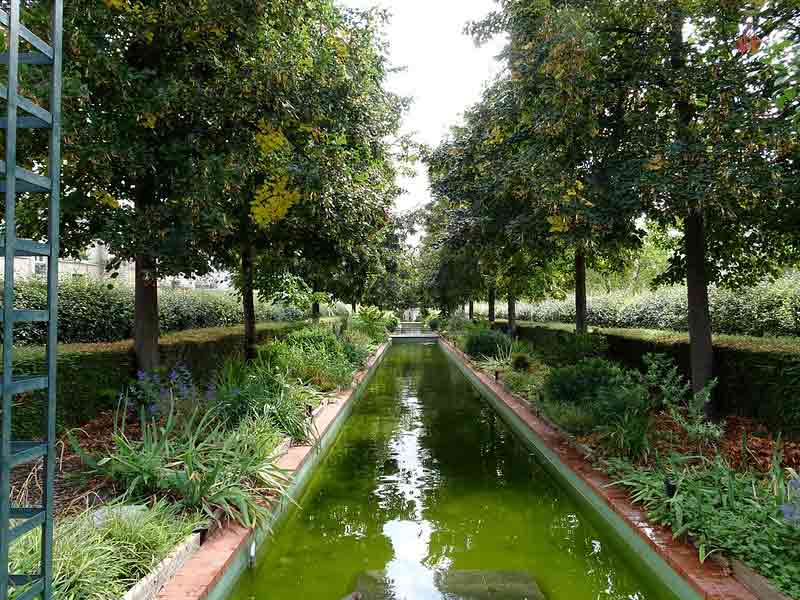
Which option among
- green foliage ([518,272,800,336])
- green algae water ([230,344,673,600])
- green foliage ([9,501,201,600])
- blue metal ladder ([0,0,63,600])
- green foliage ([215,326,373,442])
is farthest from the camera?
green foliage ([518,272,800,336])

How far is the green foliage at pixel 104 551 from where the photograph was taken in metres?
3.11

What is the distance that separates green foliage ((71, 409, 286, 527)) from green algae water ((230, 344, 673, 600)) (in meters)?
0.48

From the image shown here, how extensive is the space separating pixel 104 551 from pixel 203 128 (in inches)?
193

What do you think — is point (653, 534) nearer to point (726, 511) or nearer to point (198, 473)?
point (726, 511)

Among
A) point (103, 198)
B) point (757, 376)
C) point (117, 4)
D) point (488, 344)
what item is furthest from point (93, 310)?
point (488, 344)

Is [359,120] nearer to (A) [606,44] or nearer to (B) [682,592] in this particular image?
(A) [606,44]

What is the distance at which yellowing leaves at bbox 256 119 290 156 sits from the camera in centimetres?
664

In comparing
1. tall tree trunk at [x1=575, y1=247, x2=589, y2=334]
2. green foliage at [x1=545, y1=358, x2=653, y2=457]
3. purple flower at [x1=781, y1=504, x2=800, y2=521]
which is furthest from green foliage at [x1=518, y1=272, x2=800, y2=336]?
purple flower at [x1=781, y1=504, x2=800, y2=521]

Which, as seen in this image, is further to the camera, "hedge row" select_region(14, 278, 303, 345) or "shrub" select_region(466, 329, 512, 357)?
"shrub" select_region(466, 329, 512, 357)

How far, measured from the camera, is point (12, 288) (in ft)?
6.36

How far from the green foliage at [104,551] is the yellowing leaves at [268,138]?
413 cm

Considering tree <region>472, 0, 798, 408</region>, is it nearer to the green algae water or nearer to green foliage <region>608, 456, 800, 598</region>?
green foliage <region>608, 456, 800, 598</region>

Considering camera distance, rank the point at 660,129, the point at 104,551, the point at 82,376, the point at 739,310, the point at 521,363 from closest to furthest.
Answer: the point at 104,551, the point at 660,129, the point at 82,376, the point at 739,310, the point at 521,363

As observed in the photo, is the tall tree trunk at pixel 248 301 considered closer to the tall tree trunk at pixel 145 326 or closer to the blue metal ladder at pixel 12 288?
the tall tree trunk at pixel 145 326
